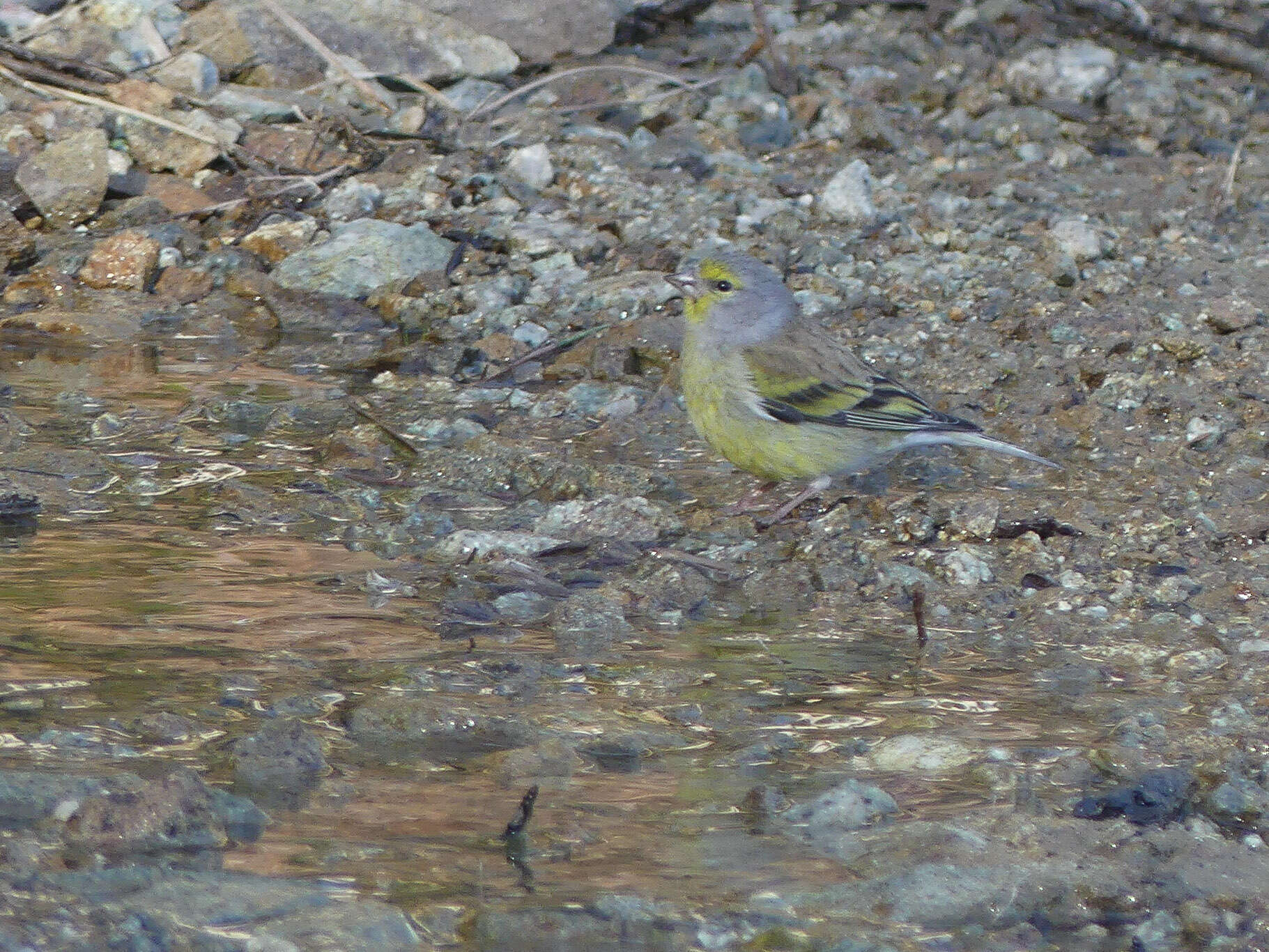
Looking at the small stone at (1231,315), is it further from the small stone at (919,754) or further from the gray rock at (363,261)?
the small stone at (919,754)

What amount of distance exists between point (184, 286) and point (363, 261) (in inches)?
30.1

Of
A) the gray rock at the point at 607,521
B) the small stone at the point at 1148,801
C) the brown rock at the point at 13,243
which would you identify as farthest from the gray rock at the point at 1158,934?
the brown rock at the point at 13,243

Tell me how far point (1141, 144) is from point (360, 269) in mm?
4455

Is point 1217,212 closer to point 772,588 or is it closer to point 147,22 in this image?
point 772,588

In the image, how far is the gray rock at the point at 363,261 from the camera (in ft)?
24.1

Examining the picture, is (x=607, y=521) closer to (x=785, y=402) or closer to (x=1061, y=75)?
(x=785, y=402)

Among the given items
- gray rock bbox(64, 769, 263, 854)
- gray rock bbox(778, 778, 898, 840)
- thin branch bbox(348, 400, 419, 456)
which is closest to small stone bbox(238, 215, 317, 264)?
thin branch bbox(348, 400, 419, 456)

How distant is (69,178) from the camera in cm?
762

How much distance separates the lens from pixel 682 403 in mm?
6250

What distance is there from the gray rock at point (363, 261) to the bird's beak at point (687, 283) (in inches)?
64.7

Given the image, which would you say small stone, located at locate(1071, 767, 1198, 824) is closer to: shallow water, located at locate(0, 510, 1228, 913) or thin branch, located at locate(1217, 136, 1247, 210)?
shallow water, located at locate(0, 510, 1228, 913)

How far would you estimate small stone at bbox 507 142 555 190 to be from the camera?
830 cm

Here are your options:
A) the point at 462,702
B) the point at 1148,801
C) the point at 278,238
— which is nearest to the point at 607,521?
the point at 462,702

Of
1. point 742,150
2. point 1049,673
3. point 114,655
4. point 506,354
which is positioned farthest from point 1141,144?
point 114,655
